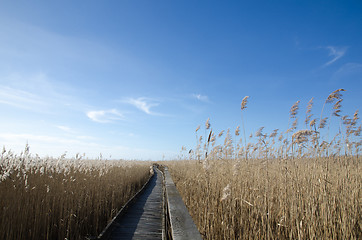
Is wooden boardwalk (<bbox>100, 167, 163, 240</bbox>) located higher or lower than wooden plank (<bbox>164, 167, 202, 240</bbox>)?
lower

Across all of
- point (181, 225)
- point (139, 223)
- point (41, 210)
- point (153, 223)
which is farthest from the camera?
point (153, 223)

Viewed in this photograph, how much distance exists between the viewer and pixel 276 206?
9.52 feet

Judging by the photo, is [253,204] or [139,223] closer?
[253,204]

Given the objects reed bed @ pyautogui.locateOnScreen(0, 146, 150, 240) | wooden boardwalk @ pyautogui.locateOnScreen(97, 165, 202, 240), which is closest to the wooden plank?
wooden boardwalk @ pyautogui.locateOnScreen(97, 165, 202, 240)

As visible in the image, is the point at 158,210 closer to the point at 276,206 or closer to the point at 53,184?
the point at 53,184

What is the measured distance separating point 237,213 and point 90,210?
287 centimetres

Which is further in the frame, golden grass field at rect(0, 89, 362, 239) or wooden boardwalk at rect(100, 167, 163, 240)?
wooden boardwalk at rect(100, 167, 163, 240)

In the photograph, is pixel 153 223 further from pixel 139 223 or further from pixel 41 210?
pixel 41 210

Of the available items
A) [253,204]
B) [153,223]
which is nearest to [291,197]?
[253,204]

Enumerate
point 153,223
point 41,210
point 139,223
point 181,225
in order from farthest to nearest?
point 153,223
point 139,223
point 41,210
point 181,225

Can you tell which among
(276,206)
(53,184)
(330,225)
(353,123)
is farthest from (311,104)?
(53,184)

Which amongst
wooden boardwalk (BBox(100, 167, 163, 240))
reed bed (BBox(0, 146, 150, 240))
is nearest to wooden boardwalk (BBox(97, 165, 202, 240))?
wooden boardwalk (BBox(100, 167, 163, 240))

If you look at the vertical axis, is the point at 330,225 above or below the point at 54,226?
above

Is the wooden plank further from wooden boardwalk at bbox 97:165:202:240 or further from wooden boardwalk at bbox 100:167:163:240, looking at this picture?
wooden boardwalk at bbox 100:167:163:240
